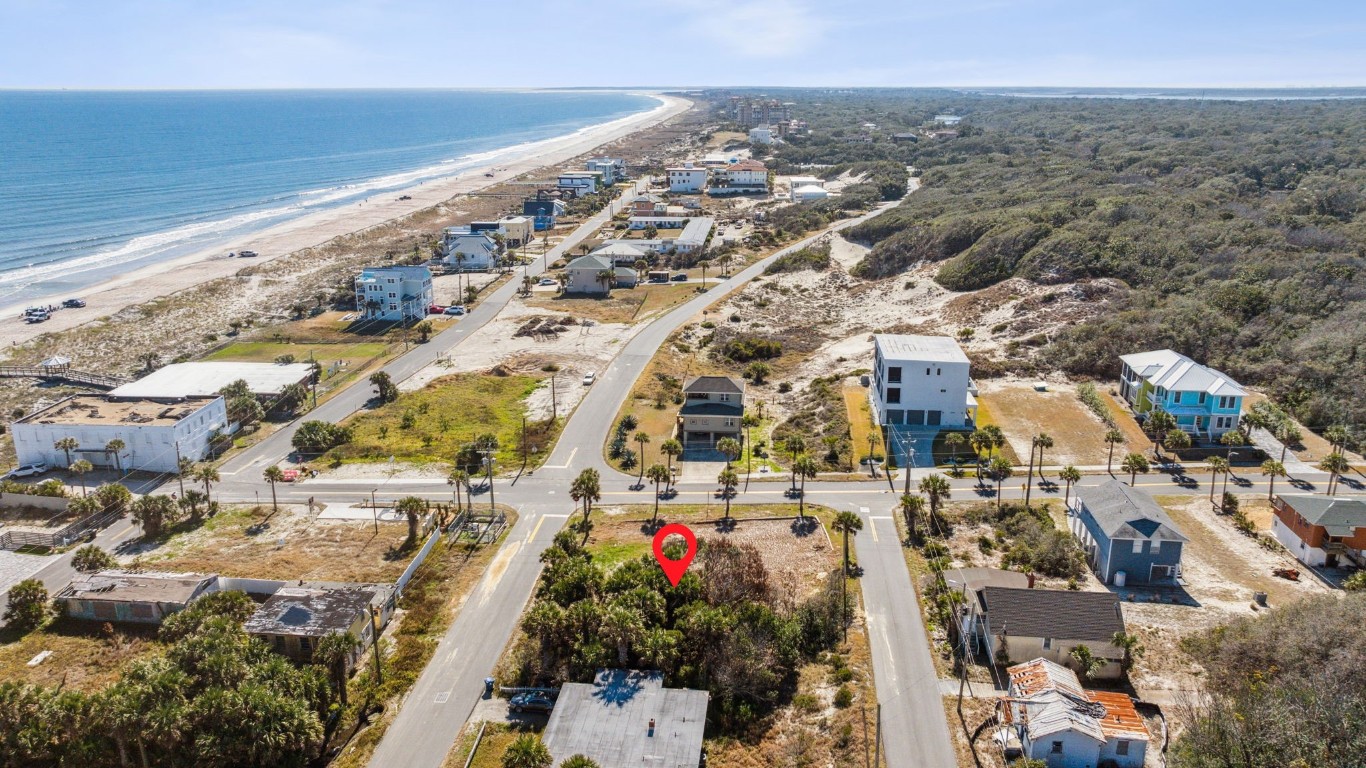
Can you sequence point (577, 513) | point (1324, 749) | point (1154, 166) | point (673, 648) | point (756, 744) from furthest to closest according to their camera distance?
point (1154, 166), point (577, 513), point (673, 648), point (756, 744), point (1324, 749)

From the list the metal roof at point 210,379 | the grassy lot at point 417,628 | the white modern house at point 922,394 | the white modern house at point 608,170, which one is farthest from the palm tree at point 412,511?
the white modern house at point 608,170

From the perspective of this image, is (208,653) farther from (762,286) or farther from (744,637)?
(762,286)

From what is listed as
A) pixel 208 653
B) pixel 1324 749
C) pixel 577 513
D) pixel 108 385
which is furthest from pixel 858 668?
pixel 108 385

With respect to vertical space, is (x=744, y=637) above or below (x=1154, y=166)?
below

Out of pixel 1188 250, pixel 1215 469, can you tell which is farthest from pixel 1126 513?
pixel 1188 250

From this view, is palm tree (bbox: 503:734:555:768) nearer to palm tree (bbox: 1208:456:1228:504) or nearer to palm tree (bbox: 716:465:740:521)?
palm tree (bbox: 716:465:740:521)

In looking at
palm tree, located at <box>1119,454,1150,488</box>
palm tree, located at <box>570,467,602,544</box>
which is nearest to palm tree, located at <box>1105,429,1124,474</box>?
palm tree, located at <box>1119,454,1150,488</box>
